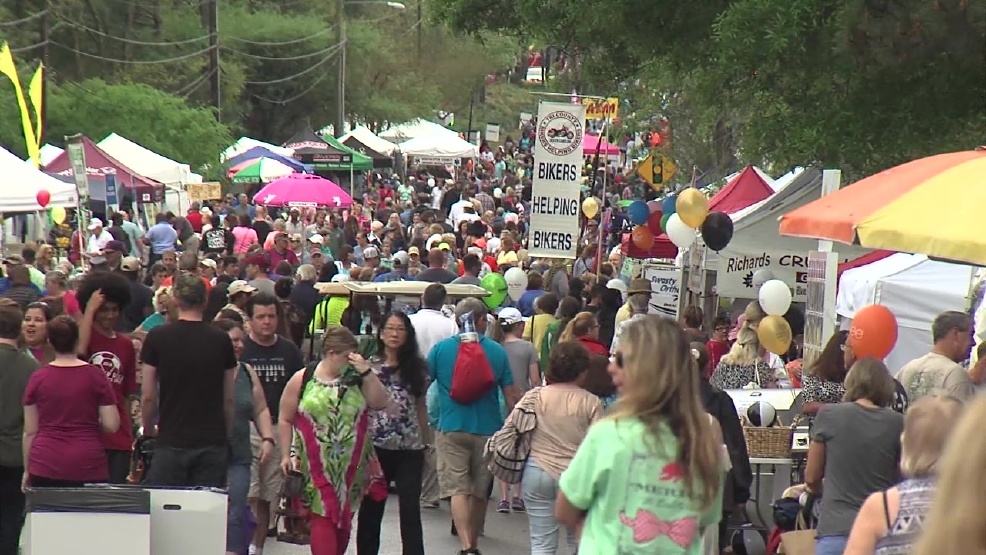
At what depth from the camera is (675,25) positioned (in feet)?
41.3

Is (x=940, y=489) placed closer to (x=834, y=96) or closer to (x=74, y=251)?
(x=834, y=96)

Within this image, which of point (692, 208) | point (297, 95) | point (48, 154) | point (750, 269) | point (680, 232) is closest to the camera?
point (692, 208)

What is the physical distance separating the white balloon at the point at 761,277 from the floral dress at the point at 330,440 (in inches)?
312

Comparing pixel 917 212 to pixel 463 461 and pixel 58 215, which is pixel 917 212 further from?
pixel 58 215

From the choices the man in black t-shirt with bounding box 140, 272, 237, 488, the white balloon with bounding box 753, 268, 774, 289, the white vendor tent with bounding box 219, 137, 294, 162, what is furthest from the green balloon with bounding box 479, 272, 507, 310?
the white vendor tent with bounding box 219, 137, 294, 162

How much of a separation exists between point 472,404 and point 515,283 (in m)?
7.79

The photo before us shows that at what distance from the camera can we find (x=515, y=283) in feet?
57.4

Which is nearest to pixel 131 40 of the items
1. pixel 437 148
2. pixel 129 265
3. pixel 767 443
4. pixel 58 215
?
pixel 437 148

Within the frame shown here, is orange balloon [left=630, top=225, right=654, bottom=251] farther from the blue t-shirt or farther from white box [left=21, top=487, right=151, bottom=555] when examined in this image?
white box [left=21, top=487, right=151, bottom=555]

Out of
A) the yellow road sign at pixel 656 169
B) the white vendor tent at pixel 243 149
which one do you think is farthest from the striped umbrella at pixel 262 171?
the yellow road sign at pixel 656 169

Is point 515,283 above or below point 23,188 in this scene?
below

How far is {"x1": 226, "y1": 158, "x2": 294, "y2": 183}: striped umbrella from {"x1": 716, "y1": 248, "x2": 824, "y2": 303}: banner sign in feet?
76.6

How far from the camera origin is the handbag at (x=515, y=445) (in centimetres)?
775

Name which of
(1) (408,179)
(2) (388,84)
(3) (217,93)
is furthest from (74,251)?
(2) (388,84)
